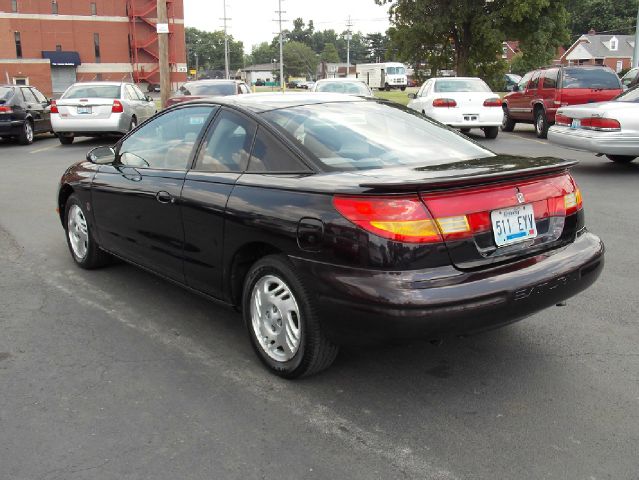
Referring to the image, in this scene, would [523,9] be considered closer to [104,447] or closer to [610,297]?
[610,297]

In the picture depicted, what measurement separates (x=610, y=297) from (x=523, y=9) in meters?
26.9

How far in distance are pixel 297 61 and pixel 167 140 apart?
140266 millimetres

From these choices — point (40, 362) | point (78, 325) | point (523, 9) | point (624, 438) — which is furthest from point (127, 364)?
point (523, 9)

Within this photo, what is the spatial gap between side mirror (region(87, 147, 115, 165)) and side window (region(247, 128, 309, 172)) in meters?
1.82

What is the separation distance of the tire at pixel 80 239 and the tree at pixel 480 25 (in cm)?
2721

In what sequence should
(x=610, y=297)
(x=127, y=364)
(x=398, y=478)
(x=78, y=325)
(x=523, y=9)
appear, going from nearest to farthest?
1. (x=398, y=478)
2. (x=127, y=364)
3. (x=78, y=325)
4. (x=610, y=297)
5. (x=523, y=9)

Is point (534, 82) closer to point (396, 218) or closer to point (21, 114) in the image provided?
point (21, 114)

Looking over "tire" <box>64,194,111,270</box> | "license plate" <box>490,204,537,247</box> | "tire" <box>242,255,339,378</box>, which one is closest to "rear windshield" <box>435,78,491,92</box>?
"tire" <box>64,194,111,270</box>

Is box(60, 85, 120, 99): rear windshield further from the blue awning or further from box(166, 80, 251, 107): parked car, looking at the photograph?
A: the blue awning

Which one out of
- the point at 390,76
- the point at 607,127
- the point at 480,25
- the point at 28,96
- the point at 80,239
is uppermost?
the point at 480,25

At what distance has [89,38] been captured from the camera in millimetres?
65375

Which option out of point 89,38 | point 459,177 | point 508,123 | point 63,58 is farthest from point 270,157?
point 89,38

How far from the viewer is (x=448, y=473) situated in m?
2.70

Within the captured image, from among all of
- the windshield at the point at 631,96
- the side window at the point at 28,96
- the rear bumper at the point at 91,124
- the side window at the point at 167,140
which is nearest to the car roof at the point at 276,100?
the side window at the point at 167,140
